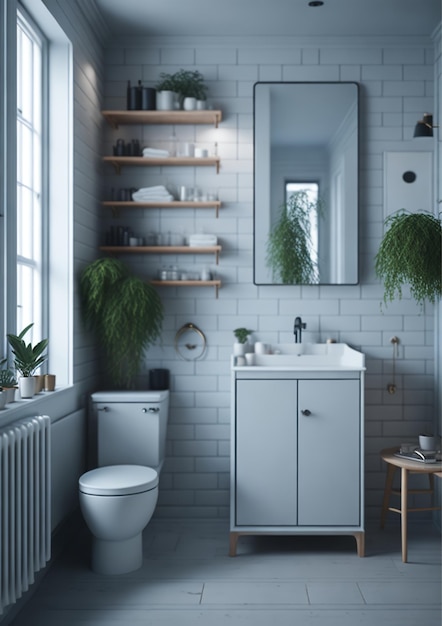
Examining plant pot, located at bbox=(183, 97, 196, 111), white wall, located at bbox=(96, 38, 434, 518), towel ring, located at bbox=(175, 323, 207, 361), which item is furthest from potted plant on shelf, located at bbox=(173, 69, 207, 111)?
towel ring, located at bbox=(175, 323, 207, 361)

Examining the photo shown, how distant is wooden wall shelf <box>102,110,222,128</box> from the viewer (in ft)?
12.9

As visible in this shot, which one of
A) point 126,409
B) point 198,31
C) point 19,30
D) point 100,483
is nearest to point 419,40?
point 198,31

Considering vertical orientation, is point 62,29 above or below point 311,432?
above

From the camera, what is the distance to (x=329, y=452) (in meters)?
3.46

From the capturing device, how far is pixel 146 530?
12.8ft

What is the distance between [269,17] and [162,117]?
0.90 m

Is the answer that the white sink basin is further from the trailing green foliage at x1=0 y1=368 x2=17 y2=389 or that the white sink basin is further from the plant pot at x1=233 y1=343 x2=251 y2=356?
the trailing green foliage at x1=0 y1=368 x2=17 y2=389

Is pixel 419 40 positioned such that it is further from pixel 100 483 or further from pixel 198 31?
pixel 100 483

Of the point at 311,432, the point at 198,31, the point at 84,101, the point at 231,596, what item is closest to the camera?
the point at 231,596

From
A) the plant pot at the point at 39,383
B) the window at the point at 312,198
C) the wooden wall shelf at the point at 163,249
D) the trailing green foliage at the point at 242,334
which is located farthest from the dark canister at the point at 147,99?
the plant pot at the point at 39,383

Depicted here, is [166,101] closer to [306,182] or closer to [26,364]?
[306,182]

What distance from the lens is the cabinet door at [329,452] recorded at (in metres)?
3.46

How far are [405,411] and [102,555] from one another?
84.1 inches

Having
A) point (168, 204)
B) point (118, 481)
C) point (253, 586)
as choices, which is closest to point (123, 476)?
point (118, 481)
